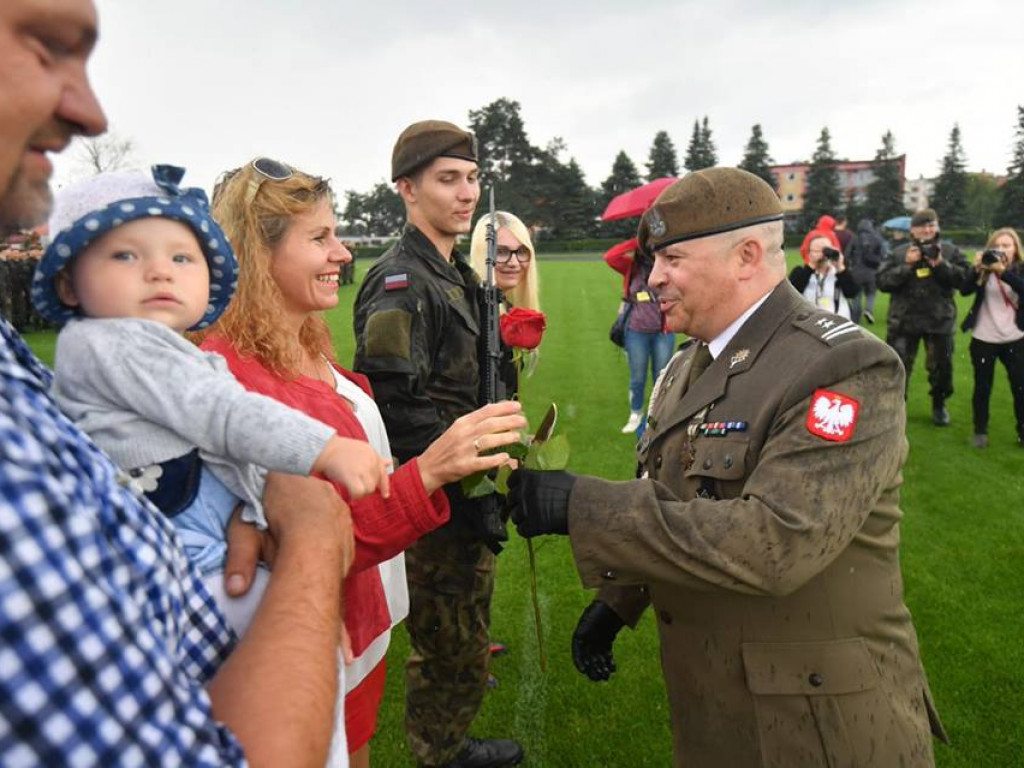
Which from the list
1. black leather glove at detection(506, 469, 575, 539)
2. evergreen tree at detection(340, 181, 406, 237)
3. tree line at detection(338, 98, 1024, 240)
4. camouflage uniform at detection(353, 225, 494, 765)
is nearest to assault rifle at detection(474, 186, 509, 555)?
camouflage uniform at detection(353, 225, 494, 765)

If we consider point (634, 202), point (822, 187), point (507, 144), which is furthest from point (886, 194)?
point (634, 202)

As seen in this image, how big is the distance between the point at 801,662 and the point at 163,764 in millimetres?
1837

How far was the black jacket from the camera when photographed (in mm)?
8352

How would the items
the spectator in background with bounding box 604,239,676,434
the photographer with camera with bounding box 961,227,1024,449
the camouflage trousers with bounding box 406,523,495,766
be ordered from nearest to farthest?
the camouflage trousers with bounding box 406,523,495,766, the photographer with camera with bounding box 961,227,1024,449, the spectator in background with bounding box 604,239,676,434

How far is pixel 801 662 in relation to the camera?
2.08 metres

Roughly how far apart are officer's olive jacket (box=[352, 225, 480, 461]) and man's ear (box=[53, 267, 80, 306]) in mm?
1769

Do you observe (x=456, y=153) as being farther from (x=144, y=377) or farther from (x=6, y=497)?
(x=6, y=497)

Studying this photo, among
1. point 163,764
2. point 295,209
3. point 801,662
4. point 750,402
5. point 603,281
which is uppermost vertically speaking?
point 295,209

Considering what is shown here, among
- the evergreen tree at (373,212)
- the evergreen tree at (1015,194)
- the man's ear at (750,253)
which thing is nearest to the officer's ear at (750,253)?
the man's ear at (750,253)

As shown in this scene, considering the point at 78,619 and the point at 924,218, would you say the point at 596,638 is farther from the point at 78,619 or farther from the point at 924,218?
the point at 924,218

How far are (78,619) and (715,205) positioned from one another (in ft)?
7.25

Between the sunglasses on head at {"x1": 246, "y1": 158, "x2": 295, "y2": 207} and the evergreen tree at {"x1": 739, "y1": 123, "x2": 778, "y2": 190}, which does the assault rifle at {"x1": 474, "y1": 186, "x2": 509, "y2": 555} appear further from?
the evergreen tree at {"x1": 739, "y1": 123, "x2": 778, "y2": 190}

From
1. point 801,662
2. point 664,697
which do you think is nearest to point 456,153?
point 801,662

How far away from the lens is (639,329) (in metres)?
9.12
